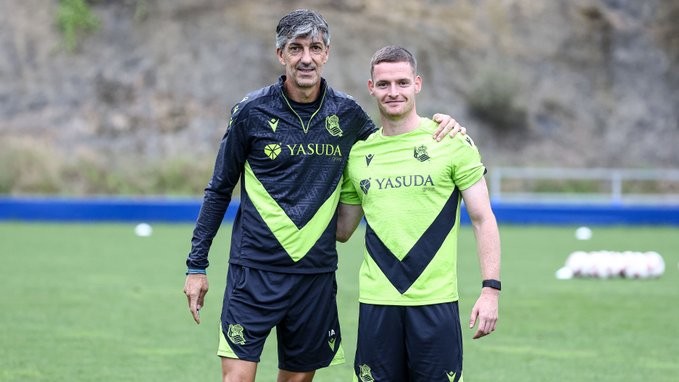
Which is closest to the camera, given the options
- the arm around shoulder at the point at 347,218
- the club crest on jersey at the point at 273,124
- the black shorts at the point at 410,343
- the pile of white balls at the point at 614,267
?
the black shorts at the point at 410,343

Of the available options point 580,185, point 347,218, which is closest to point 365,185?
point 347,218

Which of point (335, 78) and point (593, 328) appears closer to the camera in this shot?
point (593, 328)

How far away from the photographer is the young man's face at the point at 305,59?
18.1 feet

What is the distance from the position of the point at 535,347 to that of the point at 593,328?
120 cm

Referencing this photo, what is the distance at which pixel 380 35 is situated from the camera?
1421 inches

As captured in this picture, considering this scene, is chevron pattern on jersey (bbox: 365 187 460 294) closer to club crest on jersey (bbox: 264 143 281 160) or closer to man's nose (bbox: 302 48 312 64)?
club crest on jersey (bbox: 264 143 281 160)

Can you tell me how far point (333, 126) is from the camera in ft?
18.6

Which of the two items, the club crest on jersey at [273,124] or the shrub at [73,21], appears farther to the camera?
the shrub at [73,21]

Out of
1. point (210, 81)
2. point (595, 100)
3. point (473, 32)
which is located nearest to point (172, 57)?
point (210, 81)

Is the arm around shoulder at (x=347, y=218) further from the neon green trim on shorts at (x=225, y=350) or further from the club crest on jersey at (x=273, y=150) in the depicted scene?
the neon green trim on shorts at (x=225, y=350)

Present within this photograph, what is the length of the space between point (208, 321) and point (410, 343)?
230 inches

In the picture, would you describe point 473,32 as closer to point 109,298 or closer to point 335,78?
point 335,78

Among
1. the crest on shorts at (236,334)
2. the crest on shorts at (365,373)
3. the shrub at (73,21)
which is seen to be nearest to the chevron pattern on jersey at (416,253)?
the crest on shorts at (365,373)

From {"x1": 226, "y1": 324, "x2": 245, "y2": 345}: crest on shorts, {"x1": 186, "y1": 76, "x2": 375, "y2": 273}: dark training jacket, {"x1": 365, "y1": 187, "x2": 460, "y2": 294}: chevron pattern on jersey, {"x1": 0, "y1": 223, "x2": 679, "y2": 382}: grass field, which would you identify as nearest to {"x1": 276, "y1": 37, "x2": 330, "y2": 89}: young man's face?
{"x1": 186, "y1": 76, "x2": 375, "y2": 273}: dark training jacket
